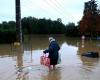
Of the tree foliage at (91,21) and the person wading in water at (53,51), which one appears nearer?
the person wading in water at (53,51)

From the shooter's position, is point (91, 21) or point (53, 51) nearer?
point (53, 51)

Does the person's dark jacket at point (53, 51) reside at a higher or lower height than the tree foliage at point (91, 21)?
lower

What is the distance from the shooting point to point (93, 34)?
75625 millimetres

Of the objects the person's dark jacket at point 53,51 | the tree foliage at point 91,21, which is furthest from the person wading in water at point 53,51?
the tree foliage at point 91,21

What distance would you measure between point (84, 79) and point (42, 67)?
13.8ft

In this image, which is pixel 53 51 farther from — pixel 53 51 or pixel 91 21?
pixel 91 21

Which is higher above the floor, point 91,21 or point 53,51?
point 91,21

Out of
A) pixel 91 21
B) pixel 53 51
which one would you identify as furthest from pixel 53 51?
pixel 91 21

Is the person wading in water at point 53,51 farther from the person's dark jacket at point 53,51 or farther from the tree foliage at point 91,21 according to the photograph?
the tree foliage at point 91,21

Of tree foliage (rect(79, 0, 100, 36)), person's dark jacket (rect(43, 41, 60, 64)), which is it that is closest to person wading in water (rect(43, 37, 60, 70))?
person's dark jacket (rect(43, 41, 60, 64))

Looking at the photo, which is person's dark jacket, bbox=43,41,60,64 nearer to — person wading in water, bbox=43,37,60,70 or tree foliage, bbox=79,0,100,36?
person wading in water, bbox=43,37,60,70

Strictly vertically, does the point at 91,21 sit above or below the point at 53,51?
above

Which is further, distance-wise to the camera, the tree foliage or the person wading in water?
the tree foliage

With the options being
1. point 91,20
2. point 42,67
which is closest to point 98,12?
point 91,20
